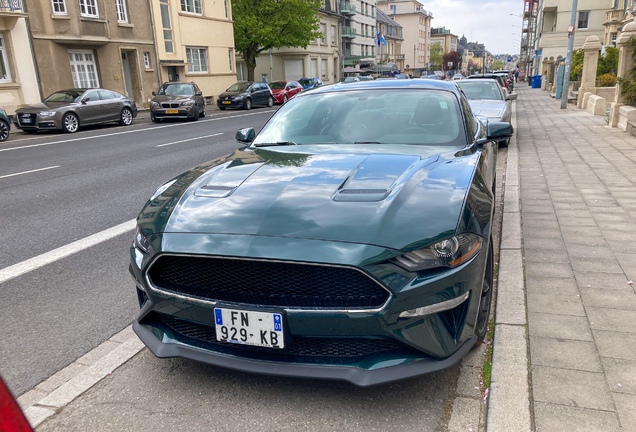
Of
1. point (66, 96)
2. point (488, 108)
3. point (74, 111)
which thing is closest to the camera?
point (488, 108)

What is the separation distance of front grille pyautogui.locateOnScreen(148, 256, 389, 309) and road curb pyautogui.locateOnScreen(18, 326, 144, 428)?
2.62ft

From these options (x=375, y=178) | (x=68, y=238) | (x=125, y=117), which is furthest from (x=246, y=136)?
(x=125, y=117)

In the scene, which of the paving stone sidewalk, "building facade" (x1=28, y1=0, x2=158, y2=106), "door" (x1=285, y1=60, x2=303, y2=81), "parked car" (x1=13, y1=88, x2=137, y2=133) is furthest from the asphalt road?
"door" (x1=285, y1=60, x2=303, y2=81)

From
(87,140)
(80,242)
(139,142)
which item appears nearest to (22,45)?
(87,140)

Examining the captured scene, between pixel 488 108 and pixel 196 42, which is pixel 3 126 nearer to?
pixel 488 108

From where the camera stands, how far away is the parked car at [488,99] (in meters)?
10.3

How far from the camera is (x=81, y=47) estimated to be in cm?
2486

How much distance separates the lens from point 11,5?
66.6 ft

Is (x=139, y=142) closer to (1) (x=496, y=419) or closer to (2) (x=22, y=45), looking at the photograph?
(2) (x=22, y=45)

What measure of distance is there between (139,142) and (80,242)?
30.9 feet

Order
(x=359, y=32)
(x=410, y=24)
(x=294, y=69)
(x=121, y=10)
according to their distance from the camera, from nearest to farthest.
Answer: (x=121, y=10) < (x=294, y=69) < (x=359, y=32) < (x=410, y=24)

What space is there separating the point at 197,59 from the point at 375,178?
110 feet

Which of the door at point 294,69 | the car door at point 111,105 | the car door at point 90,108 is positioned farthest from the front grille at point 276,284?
the door at point 294,69

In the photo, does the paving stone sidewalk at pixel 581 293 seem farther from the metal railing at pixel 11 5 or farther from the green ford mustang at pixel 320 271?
the metal railing at pixel 11 5
